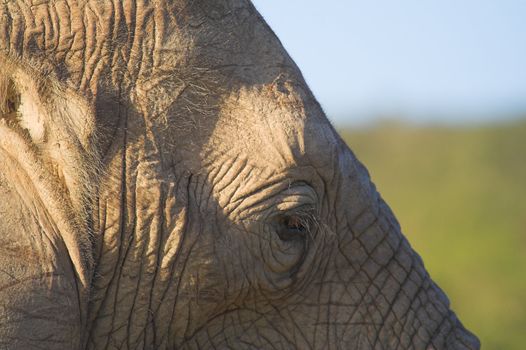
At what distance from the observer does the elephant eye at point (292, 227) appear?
15.9 feet

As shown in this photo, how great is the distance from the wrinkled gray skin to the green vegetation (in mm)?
10954

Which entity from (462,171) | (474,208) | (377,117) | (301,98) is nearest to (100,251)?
(301,98)

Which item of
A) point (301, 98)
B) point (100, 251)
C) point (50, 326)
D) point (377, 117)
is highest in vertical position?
point (377, 117)

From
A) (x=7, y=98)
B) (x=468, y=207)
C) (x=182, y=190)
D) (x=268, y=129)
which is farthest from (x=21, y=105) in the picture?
(x=468, y=207)

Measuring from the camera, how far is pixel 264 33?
16.2 feet

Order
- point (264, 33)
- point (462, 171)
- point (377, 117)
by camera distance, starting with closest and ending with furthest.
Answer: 1. point (264, 33)
2. point (462, 171)
3. point (377, 117)

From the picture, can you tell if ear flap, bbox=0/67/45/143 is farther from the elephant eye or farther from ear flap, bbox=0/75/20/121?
the elephant eye

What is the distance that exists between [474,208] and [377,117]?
615 inches

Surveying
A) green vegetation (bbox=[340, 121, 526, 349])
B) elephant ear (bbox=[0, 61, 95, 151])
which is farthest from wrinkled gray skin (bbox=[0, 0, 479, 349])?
green vegetation (bbox=[340, 121, 526, 349])

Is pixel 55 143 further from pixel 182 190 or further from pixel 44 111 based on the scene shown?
pixel 182 190

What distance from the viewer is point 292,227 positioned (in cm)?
486

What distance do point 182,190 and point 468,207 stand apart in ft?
64.8

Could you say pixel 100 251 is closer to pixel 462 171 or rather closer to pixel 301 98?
pixel 301 98

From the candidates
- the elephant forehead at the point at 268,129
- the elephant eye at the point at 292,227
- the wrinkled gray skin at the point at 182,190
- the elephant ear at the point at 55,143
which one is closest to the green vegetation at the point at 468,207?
the wrinkled gray skin at the point at 182,190
